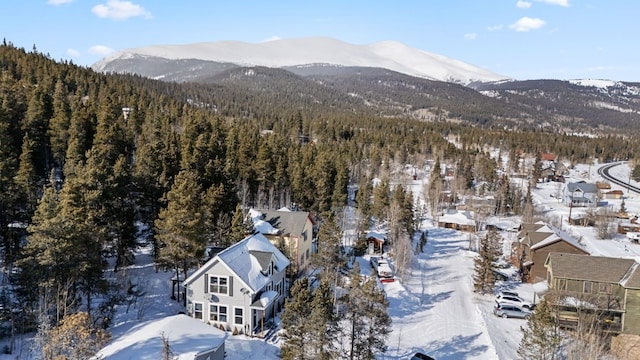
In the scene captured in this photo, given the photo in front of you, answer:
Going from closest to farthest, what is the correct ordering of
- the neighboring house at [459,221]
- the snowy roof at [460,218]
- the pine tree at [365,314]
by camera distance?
the pine tree at [365,314] → the neighboring house at [459,221] → the snowy roof at [460,218]

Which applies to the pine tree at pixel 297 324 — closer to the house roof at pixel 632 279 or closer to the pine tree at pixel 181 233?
the pine tree at pixel 181 233

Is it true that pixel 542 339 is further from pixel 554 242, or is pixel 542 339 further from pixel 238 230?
pixel 554 242

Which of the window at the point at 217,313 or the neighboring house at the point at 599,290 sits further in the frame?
the neighboring house at the point at 599,290

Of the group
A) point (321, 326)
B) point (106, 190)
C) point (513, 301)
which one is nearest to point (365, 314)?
point (321, 326)

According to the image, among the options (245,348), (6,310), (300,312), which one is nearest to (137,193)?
(6,310)

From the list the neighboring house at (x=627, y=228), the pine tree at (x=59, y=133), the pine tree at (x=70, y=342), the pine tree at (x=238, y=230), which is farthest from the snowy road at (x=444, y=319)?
the neighboring house at (x=627, y=228)

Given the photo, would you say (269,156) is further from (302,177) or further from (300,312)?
(300,312)
